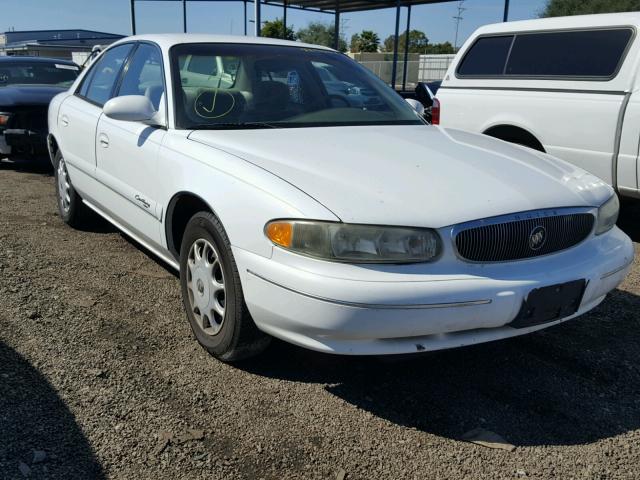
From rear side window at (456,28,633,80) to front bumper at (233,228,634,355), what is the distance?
3.72 m

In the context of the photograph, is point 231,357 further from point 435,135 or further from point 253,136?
point 435,135

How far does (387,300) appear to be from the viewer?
2254 mm

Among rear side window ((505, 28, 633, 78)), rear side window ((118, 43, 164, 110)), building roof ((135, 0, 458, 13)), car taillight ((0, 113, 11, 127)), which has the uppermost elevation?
building roof ((135, 0, 458, 13))

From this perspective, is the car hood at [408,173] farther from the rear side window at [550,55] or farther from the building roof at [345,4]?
the building roof at [345,4]

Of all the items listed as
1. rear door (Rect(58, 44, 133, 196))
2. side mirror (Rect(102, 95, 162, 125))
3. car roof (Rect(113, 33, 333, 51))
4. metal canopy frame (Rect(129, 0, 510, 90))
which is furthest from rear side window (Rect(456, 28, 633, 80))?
metal canopy frame (Rect(129, 0, 510, 90))

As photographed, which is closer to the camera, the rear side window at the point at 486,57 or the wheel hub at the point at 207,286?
the wheel hub at the point at 207,286

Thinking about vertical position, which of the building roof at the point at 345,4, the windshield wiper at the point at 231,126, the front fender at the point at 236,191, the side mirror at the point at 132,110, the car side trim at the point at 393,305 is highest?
the building roof at the point at 345,4

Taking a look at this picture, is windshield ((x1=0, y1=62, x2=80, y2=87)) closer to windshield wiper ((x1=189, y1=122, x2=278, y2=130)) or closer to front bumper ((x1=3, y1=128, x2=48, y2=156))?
front bumper ((x1=3, y1=128, x2=48, y2=156))

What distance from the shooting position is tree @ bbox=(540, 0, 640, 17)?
112ft

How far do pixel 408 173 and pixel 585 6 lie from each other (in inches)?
1568

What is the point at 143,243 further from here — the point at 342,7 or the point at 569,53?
the point at 342,7

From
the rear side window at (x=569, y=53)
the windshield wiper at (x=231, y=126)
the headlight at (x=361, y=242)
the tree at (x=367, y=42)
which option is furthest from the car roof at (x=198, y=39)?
the tree at (x=367, y=42)

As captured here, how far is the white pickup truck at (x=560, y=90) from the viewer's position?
5.15 metres

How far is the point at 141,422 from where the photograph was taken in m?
2.48
